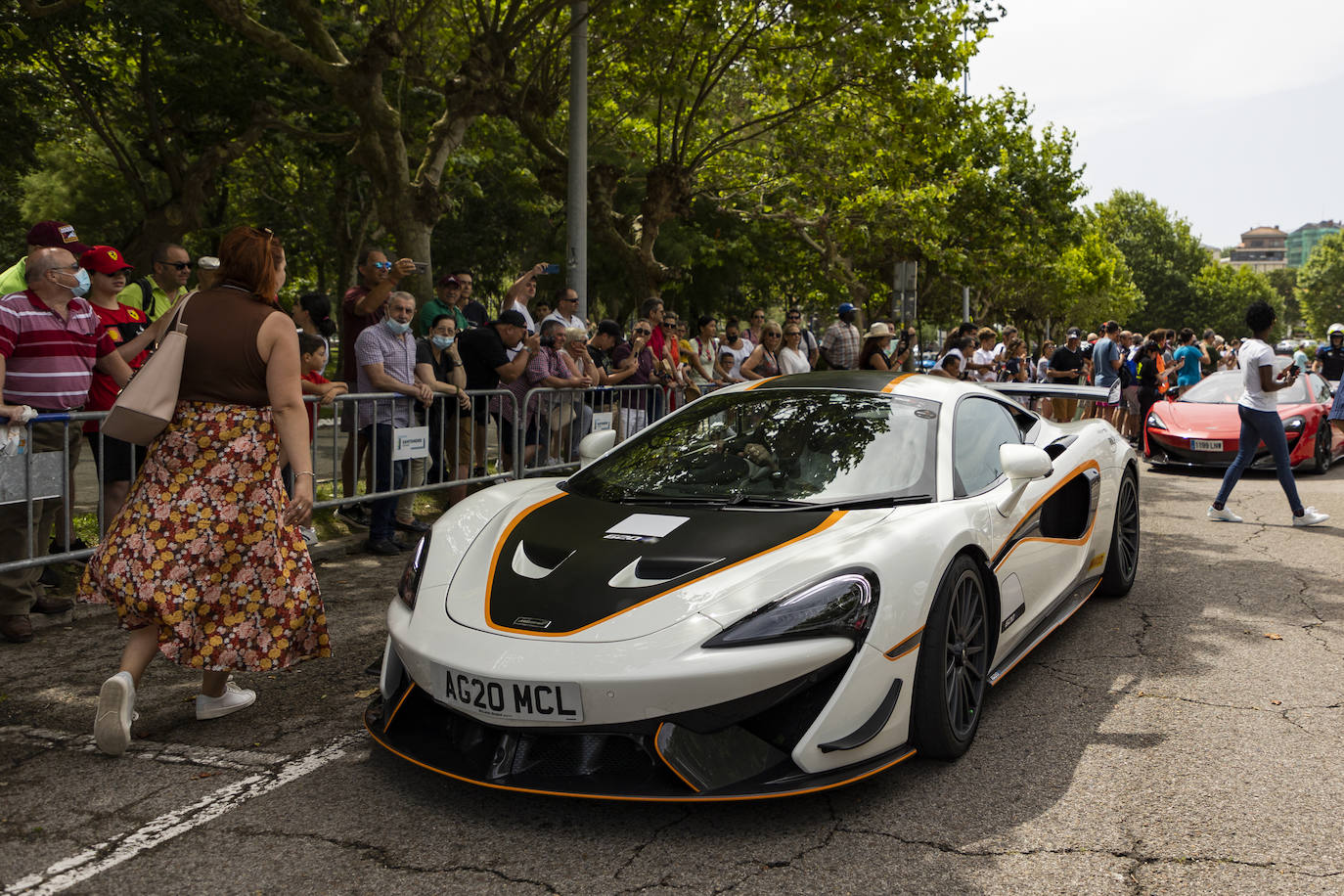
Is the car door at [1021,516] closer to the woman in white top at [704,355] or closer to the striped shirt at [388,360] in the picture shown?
the striped shirt at [388,360]

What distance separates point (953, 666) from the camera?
12.2 ft

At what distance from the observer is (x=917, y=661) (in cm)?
346

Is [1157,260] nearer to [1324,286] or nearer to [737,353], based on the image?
[1324,286]

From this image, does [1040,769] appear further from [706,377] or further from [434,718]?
[706,377]

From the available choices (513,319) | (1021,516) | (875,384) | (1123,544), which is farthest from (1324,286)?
(1021,516)

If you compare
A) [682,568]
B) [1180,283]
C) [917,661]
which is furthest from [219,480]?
[1180,283]

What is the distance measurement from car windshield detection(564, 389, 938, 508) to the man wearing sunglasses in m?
3.91

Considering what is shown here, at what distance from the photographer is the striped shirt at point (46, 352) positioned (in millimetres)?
5258

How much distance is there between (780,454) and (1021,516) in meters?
1.02

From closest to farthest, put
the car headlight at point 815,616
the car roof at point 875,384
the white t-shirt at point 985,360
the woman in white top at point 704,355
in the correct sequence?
1. the car headlight at point 815,616
2. the car roof at point 875,384
3. the woman in white top at point 704,355
4. the white t-shirt at point 985,360

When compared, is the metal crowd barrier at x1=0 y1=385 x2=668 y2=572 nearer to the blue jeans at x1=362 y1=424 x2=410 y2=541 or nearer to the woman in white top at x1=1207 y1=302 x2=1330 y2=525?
the blue jeans at x1=362 y1=424 x2=410 y2=541

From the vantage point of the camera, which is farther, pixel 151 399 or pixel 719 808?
pixel 151 399

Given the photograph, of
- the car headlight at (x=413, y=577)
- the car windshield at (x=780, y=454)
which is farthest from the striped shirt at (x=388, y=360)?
the car headlight at (x=413, y=577)

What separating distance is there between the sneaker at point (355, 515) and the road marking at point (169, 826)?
14.7 feet
